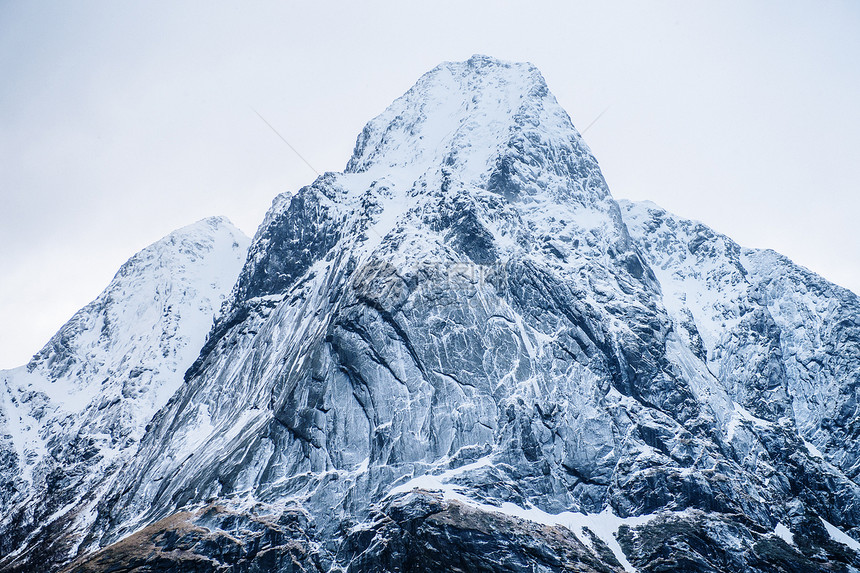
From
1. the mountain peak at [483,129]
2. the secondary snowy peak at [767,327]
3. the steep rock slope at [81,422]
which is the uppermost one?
the mountain peak at [483,129]

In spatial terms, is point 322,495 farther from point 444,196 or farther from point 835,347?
point 835,347

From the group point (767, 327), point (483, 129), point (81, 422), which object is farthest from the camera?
point (483, 129)

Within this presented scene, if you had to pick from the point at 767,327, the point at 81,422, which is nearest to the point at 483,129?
the point at 767,327

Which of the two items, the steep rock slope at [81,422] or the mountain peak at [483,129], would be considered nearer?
the steep rock slope at [81,422]

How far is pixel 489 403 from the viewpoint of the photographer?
119m

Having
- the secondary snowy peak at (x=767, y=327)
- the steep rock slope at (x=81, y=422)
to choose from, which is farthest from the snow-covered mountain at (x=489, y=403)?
the steep rock slope at (x=81, y=422)

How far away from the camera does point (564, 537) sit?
10669 centimetres

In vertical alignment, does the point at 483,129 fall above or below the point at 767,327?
above

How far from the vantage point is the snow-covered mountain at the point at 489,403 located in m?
107

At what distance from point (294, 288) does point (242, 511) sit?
61681mm

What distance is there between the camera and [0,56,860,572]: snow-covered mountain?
107 m

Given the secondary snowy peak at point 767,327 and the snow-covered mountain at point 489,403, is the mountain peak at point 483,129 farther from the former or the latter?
the secondary snowy peak at point 767,327

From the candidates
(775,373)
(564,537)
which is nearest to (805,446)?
(775,373)

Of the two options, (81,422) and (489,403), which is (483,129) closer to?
(489,403)
